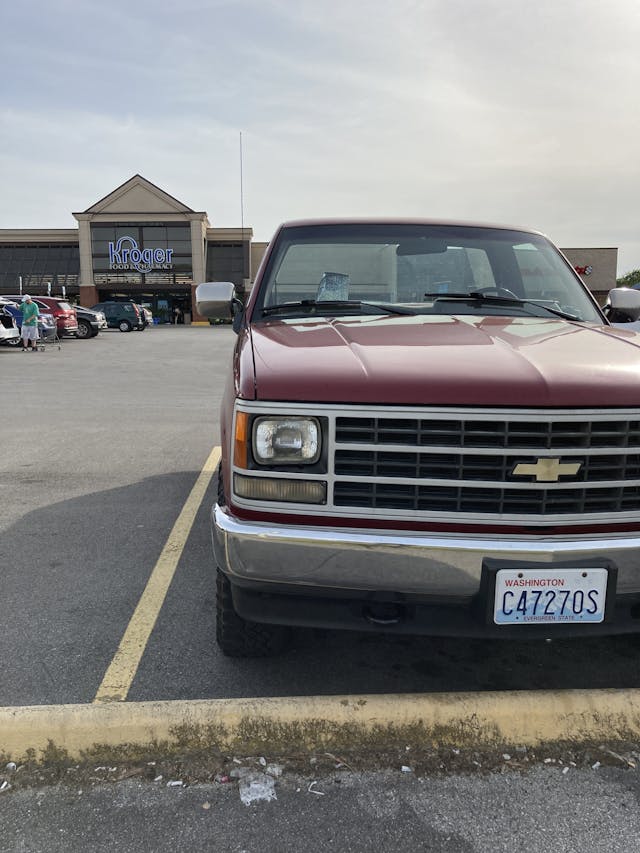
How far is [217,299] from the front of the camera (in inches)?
158

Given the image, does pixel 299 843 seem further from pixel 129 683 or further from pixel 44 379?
pixel 44 379

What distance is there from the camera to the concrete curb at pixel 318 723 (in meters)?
2.29

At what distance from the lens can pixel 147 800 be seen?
2.11 meters

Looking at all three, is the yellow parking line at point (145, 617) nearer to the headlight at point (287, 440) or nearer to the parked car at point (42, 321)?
the headlight at point (287, 440)

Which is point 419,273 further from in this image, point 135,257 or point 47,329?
point 135,257

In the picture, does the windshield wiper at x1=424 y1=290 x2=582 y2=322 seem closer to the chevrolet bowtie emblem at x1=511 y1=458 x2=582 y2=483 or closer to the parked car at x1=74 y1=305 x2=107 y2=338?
the chevrolet bowtie emblem at x1=511 y1=458 x2=582 y2=483

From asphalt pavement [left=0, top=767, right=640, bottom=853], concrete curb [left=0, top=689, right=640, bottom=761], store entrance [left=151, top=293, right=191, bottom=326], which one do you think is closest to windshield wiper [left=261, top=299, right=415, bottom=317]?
concrete curb [left=0, top=689, right=640, bottom=761]

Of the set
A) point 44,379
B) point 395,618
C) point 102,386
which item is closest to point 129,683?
point 395,618

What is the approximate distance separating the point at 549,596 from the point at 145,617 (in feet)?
6.56

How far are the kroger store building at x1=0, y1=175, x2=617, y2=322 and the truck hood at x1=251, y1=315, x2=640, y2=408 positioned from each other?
48.5 meters

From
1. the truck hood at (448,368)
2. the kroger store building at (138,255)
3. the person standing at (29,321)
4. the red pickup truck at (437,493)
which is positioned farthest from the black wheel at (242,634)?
the kroger store building at (138,255)

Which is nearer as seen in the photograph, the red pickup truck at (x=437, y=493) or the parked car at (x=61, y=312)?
the red pickup truck at (x=437, y=493)

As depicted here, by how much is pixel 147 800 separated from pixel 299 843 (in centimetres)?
50

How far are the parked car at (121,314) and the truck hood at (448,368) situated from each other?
3502 cm
